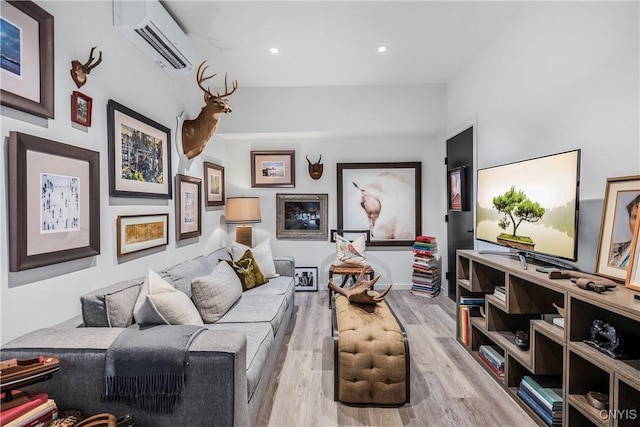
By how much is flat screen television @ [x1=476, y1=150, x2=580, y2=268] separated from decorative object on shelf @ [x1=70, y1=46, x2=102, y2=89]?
2961 mm

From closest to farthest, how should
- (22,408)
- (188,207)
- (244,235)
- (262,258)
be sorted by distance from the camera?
(22,408), (188,207), (262,258), (244,235)

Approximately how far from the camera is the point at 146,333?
1.47 m

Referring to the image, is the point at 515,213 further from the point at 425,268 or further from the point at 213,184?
the point at 213,184

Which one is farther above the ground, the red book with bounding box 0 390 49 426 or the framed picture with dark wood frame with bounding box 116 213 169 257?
the framed picture with dark wood frame with bounding box 116 213 169 257

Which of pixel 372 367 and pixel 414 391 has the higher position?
pixel 372 367

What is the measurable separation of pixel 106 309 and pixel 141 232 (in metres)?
0.91

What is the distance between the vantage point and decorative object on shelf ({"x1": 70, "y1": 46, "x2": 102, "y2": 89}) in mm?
1788

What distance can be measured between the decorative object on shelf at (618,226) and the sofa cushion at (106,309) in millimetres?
2655

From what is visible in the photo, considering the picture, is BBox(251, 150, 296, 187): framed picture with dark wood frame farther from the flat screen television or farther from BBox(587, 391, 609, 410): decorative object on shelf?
BBox(587, 391, 609, 410): decorative object on shelf

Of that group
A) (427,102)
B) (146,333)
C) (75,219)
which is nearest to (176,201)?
(75,219)

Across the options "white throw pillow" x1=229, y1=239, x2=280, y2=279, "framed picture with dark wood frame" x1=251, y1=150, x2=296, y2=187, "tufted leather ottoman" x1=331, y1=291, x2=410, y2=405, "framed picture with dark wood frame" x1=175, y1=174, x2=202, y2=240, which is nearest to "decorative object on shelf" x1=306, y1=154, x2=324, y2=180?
"framed picture with dark wood frame" x1=251, y1=150, x2=296, y2=187

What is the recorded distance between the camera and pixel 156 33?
2316mm

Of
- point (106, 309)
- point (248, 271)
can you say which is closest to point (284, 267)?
point (248, 271)

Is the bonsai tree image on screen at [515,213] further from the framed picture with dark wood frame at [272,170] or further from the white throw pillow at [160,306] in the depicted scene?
the framed picture with dark wood frame at [272,170]
